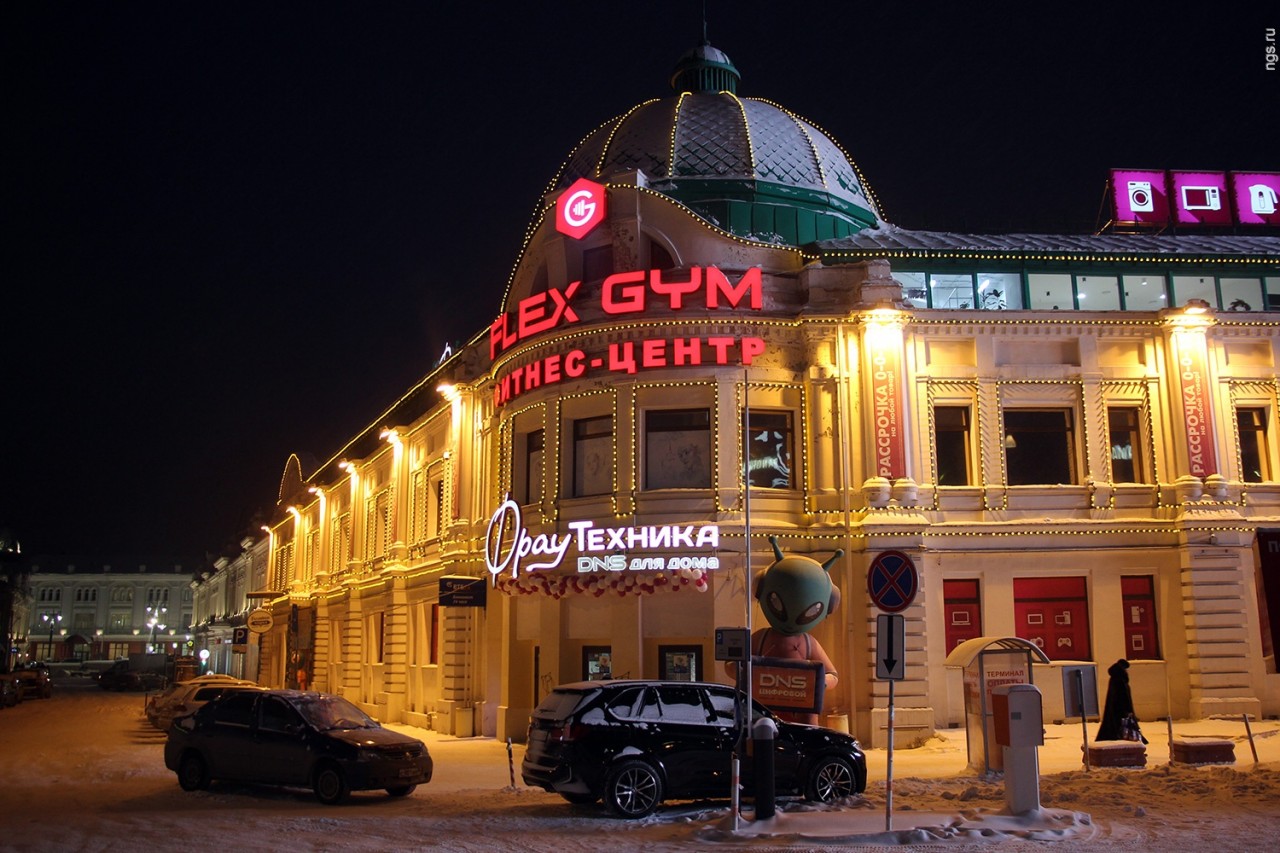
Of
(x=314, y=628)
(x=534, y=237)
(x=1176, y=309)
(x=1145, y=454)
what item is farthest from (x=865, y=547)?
(x=314, y=628)

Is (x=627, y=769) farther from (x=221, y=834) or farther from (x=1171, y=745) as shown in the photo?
(x=1171, y=745)

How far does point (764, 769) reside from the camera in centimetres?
1410

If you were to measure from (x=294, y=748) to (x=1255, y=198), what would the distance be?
2934cm

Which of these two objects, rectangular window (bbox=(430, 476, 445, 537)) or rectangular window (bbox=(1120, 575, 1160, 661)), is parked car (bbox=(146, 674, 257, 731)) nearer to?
rectangular window (bbox=(430, 476, 445, 537))

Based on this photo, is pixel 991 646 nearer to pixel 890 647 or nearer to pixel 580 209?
pixel 890 647

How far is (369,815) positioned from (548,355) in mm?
15156

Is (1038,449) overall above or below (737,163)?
below

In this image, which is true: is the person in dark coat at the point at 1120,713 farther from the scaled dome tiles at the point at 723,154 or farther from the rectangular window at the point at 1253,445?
the scaled dome tiles at the point at 723,154

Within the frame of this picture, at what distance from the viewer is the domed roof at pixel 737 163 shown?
34031 mm

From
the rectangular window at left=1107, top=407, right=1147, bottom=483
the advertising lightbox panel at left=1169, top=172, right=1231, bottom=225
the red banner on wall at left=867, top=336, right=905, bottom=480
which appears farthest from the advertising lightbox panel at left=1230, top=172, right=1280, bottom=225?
the red banner on wall at left=867, top=336, right=905, bottom=480

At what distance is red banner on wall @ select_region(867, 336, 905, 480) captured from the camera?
85.9 feet

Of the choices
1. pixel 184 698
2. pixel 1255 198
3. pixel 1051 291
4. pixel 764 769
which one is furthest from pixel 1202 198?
pixel 184 698

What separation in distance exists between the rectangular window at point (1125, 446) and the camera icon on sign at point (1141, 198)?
7344 mm

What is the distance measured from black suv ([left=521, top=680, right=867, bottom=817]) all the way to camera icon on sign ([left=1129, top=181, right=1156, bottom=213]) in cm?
2180
